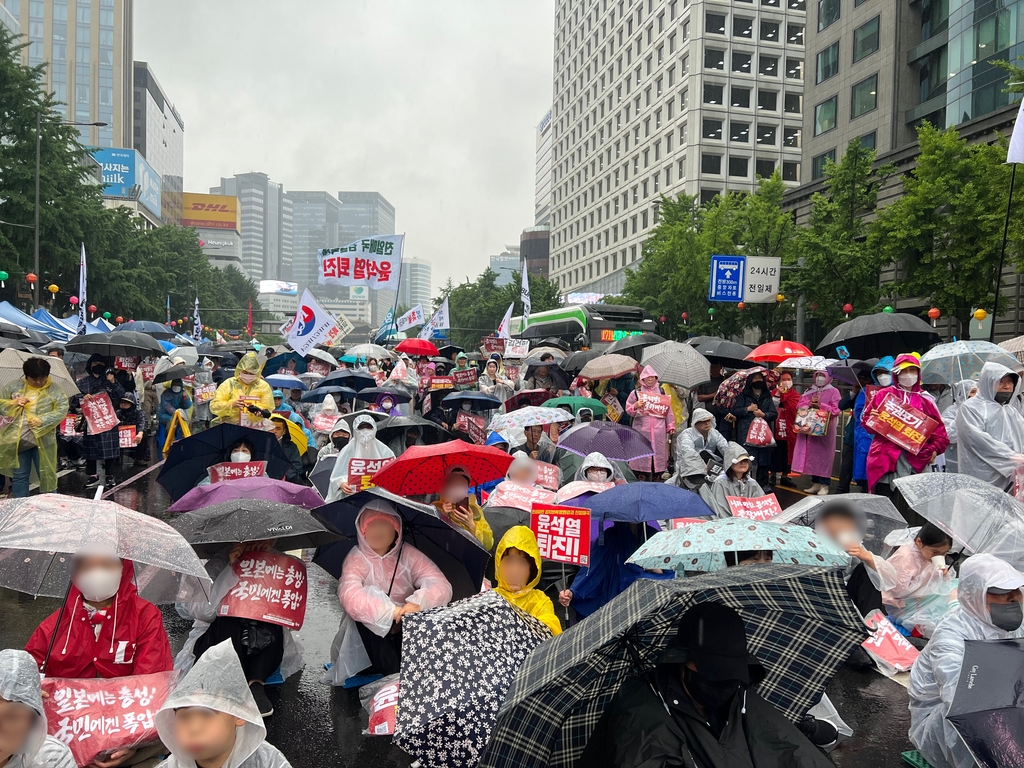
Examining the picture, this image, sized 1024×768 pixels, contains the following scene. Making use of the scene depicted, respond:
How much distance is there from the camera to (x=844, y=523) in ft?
19.0

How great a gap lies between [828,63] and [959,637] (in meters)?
46.0

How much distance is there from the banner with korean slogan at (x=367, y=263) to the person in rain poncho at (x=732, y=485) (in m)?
15.8

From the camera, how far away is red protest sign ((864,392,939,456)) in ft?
31.7

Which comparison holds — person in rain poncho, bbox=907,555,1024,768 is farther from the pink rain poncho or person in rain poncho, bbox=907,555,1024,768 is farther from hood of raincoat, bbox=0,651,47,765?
the pink rain poncho

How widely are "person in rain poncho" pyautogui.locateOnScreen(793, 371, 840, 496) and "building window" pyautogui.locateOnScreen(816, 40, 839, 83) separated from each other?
35.8 metres

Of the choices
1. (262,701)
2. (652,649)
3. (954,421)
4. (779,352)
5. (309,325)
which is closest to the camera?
(652,649)

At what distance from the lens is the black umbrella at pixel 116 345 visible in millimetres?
12742

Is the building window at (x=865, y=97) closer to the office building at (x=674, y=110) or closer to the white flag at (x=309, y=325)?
the office building at (x=674, y=110)

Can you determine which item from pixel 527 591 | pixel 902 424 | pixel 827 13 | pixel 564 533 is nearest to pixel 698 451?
Result: pixel 902 424

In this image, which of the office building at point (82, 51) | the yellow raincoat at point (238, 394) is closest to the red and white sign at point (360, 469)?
the yellow raincoat at point (238, 394)

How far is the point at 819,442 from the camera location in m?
12.9

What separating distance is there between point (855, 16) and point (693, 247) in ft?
48.5

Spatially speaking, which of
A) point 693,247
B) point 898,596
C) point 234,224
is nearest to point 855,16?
point 693,247

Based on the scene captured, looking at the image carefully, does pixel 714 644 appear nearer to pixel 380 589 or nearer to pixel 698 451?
pixel 380 589
